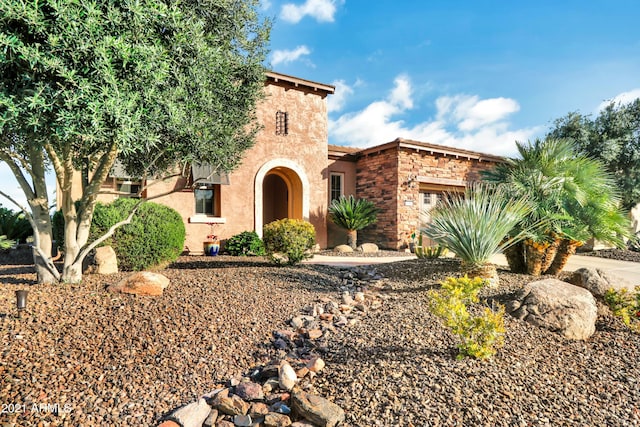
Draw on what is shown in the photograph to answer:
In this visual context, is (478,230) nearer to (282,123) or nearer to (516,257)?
(516,257)

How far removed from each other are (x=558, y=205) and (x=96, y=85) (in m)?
7.95

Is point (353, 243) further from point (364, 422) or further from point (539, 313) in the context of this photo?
point (364, 422)

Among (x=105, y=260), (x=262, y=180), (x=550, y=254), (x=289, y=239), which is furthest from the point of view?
(x=262, y=180)

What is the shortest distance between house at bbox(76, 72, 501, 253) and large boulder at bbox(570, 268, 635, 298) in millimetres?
7299

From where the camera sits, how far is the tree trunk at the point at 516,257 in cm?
710

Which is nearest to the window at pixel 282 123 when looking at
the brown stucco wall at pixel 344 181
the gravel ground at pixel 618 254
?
the brown stucco wall at pixel 344 181

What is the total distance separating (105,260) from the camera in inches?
266

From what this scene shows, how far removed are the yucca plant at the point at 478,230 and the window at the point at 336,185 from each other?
7906mm

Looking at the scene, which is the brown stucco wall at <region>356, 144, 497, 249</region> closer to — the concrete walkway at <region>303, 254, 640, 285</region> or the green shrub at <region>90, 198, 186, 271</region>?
the concrete walkway at <region>303, 254, 640, 285</region>

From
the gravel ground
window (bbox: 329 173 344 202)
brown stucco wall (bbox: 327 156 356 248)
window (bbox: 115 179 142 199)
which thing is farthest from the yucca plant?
window (bbox: 115 179 142 199)

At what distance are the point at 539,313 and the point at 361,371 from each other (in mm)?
2772

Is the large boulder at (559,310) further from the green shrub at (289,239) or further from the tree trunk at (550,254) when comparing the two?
the green shrub at (289,239)

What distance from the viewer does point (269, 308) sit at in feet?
17.0

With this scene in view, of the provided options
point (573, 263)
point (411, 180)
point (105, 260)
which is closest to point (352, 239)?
point (411, 180)
